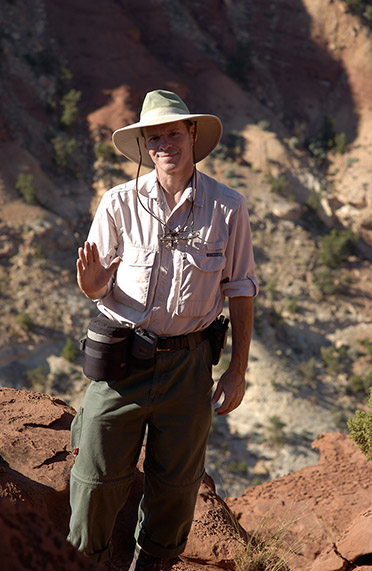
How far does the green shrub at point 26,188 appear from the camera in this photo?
15.1 m

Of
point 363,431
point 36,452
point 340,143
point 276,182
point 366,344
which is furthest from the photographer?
point 340,143

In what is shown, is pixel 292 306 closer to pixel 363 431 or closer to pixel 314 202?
pixel 314 202

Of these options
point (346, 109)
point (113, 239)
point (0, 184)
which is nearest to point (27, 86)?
point (0, 184)

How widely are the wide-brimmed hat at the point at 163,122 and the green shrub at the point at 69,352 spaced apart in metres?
10.2

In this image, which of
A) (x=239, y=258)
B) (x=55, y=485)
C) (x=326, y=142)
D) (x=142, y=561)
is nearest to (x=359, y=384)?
(x=326, y=142)

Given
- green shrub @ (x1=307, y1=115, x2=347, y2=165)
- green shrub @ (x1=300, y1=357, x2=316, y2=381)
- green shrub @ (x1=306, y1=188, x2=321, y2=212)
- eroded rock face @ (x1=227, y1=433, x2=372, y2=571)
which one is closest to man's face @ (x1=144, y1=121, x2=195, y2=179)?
eroded rock face @ (x1=227, y1=433, x2=372, y2=571)

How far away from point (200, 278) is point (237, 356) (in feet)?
1.44

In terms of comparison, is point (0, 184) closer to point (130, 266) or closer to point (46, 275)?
point (46, 275)

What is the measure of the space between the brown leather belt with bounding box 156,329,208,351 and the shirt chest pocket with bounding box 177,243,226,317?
0.10m

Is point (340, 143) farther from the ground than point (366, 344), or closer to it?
A: farther from the ground

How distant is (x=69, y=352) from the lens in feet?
41.3

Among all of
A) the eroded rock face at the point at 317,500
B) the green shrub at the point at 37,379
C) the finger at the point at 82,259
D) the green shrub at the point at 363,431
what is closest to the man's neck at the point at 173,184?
the finger at the point at 82,259

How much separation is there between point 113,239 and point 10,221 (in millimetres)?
12706

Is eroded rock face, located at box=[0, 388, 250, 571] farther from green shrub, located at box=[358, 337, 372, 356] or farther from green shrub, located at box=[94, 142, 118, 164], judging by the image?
green shrub, located at box=[94, 142, 118, 164]
